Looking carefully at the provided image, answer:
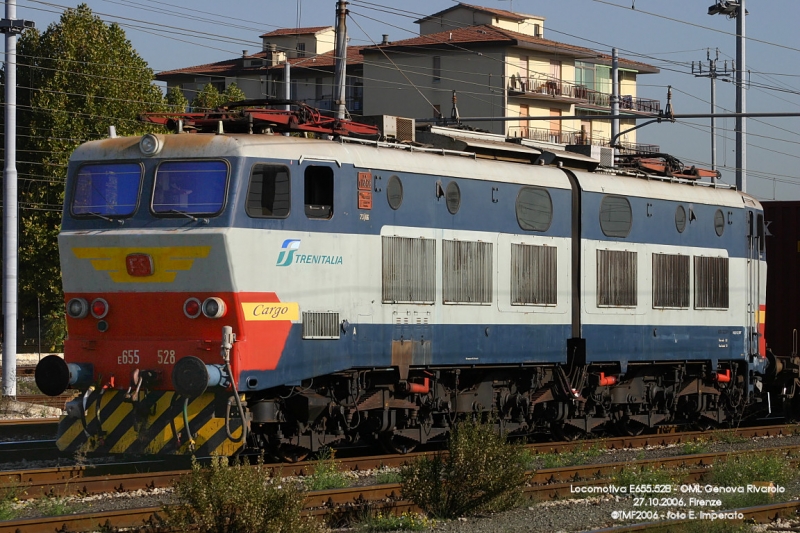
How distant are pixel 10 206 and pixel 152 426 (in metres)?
12.1

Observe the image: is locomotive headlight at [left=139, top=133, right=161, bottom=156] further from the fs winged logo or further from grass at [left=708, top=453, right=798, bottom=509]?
grass at [left=708, top=453, right=798, bottom=509]

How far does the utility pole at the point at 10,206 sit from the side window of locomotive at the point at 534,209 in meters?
11.7

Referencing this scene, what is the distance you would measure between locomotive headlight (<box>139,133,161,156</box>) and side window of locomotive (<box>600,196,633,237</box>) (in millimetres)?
7328

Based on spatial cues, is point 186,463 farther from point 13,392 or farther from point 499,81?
point 499,81

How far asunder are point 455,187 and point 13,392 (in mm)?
12182

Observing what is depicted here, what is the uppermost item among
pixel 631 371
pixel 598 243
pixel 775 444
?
pixel 598 243

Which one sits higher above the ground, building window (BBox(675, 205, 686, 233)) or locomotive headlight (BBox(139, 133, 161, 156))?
locomotive headlight (BBox(139, 133, 161, 156))

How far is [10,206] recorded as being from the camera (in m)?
23.8

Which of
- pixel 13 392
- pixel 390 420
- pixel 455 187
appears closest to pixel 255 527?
pixel 390 420

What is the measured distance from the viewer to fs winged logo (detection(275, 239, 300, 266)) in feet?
44.1

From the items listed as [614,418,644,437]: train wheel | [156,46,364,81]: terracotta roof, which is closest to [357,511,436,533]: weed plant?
A: [614,418,644,437]: train wheel

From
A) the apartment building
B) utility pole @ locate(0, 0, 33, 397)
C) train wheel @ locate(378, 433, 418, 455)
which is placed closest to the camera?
train wheel @ locate(378, 433, 418, 455)

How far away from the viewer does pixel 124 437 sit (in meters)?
13.4

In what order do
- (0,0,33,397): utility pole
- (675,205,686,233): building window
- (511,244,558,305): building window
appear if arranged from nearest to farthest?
(511,244,558,305): building window
(675,205,686,233): building window
(0,0,33,397): utility pole
